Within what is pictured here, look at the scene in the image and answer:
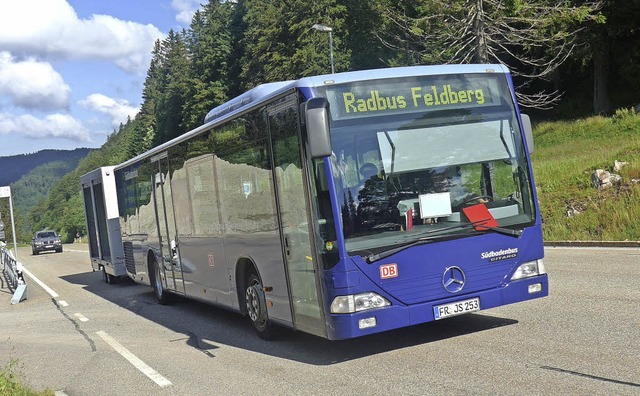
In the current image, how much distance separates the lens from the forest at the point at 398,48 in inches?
1002

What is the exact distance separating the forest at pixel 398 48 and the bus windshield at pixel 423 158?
56.6ft

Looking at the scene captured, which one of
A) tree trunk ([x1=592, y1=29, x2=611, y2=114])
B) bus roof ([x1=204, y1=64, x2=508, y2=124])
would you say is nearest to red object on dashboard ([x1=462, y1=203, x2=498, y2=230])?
bus roof ([x1=204, y1=64, x2=508, y2=124])

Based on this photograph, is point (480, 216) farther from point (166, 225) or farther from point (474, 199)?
point (166, 225)

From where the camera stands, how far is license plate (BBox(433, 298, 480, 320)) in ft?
24.4

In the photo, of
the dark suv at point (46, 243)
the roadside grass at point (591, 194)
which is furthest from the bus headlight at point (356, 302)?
the dark suv at point (46, 243)

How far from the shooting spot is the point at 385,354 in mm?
7797

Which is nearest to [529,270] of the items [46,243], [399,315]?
[399,315]

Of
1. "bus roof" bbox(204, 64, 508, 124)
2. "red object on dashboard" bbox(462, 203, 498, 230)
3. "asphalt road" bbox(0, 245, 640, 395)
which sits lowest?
"asphalt road" bbox(0, 245, 640, 395)

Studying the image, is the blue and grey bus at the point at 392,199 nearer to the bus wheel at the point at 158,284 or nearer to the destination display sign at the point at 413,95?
the destination display sign at the point at 413,95

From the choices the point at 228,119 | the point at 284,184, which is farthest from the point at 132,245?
the point at 284,184

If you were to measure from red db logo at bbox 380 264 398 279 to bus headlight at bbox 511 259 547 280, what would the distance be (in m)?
1.44

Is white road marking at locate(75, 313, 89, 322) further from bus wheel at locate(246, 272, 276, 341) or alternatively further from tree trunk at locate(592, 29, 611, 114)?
tree trunk at locate(592, 29, 611, 114)

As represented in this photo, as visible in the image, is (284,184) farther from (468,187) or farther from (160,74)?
(160,74)

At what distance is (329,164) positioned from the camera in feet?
23.6
